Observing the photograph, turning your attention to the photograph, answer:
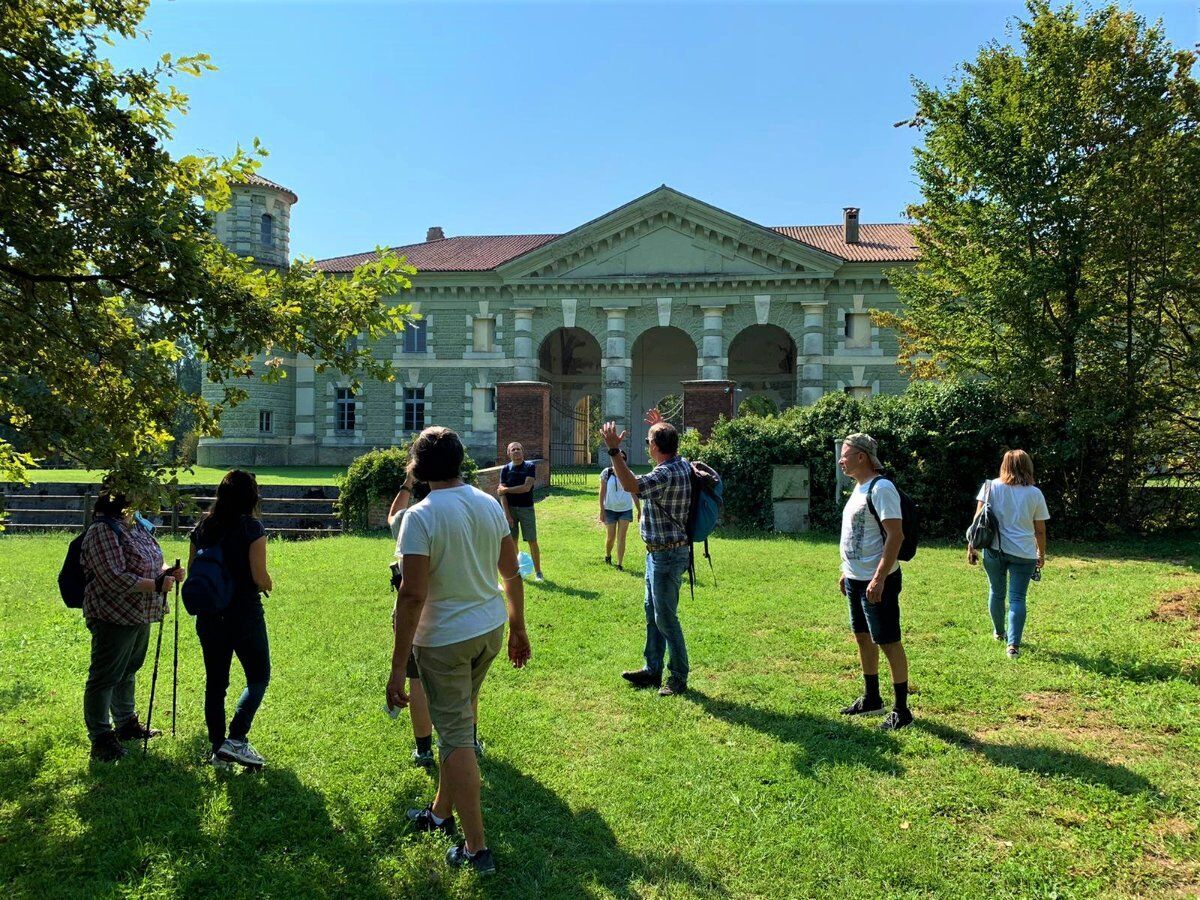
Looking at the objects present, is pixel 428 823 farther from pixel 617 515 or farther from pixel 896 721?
pixel 617 515

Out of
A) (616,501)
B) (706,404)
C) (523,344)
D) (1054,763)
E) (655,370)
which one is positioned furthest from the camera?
(655,370)

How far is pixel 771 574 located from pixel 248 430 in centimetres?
3039

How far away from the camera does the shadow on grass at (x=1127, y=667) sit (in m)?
6.34

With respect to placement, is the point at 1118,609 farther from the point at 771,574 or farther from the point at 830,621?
the point at 771,574

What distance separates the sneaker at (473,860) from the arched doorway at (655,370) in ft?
110

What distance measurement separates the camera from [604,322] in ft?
113

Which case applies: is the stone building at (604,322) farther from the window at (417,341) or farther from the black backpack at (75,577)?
the black backpack at (75,577)

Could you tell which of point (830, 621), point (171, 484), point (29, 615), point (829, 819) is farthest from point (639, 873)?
point (29, 615)

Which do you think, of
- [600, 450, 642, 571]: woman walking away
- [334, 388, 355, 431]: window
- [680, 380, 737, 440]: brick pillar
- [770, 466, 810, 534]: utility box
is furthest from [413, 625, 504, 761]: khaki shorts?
[334, 388, 355, 431]: window

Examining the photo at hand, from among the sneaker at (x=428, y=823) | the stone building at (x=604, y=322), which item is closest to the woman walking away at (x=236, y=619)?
the sneaker at (x=428, y=823)

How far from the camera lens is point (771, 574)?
11148mm

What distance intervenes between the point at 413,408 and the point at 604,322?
984 centimetres

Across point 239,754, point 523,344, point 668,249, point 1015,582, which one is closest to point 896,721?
point 1015,582

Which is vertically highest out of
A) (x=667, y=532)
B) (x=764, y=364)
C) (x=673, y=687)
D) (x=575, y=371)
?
(x=764, y=364)
